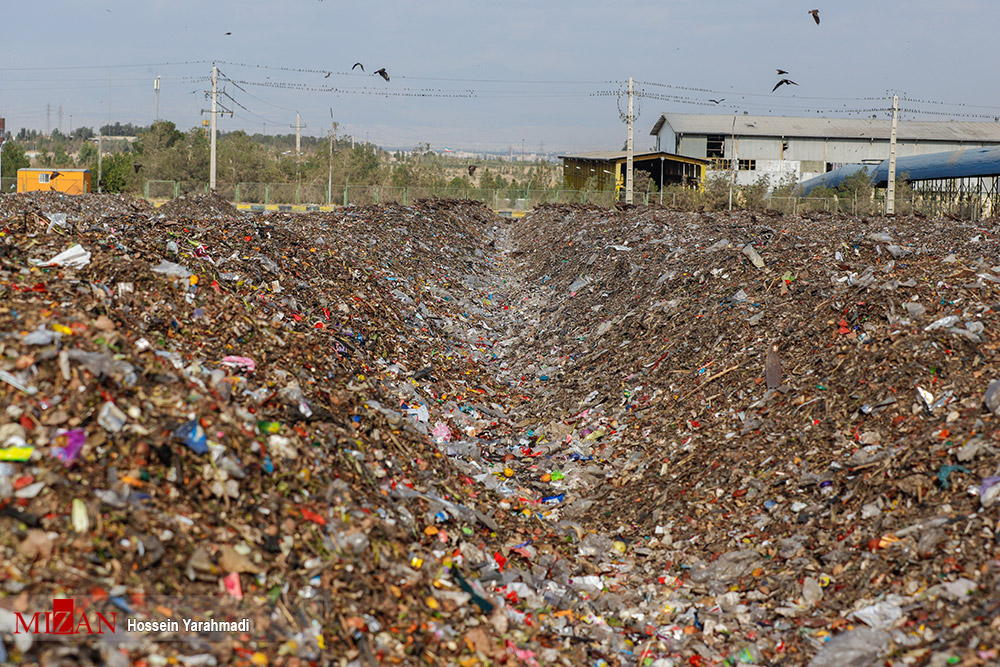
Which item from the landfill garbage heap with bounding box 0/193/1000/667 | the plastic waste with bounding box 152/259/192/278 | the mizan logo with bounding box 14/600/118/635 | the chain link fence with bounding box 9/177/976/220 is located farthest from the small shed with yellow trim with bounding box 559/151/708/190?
the mizan logo with bounding box 14/600/118/635

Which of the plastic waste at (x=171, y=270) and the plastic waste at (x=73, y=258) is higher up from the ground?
the plastic waste at (x=73, y=258)

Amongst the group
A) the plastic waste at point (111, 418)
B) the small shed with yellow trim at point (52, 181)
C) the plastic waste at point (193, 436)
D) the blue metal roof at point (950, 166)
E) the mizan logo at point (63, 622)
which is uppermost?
the blue metal roof at point (950, 166)

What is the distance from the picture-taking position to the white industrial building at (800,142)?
56531mm

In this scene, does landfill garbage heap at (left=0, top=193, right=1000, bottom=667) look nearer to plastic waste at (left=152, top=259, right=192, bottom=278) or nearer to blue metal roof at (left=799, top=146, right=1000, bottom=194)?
plastic waste at (left=152, top=259, right=192, bottom=278)

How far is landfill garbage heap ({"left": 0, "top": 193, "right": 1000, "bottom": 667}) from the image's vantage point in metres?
3.46

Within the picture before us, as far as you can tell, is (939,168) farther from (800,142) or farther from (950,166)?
(800,142)

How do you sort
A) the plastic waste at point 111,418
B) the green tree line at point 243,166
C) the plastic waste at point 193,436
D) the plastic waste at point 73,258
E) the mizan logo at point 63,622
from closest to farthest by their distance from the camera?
the mizan logo at point 63,622, the plastic waste at point 111,418, the plastic waste at point 193,436, the plastic waste at point 73,258, the green tree line at point 243,166

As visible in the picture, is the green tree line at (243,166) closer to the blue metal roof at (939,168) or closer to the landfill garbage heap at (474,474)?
the blue metal roof at (939,168)

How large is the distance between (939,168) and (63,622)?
39594 millimetres

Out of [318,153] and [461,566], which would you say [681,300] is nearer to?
[461,566]

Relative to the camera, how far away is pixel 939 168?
115ft

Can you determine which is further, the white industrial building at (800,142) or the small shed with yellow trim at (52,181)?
the white industrial building at (800,142)

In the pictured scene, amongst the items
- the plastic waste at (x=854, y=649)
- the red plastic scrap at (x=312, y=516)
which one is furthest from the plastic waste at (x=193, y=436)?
the plastic waste at (x=854, y=649)

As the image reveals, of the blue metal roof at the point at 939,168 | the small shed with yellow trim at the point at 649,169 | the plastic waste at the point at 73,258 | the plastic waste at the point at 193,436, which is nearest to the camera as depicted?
the plastic waste at the point at 193,436
